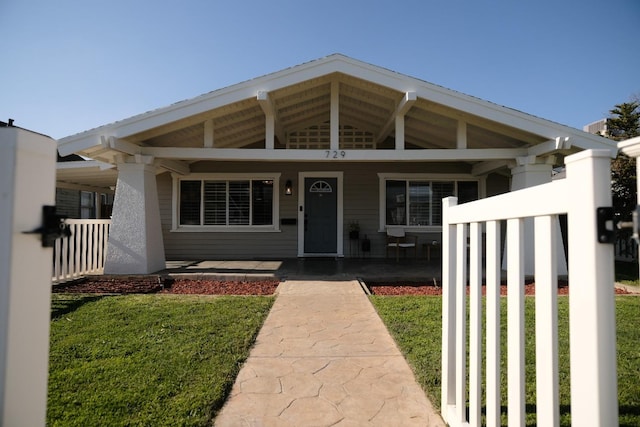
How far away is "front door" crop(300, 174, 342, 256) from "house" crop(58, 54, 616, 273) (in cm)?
3

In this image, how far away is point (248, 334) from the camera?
3754mm

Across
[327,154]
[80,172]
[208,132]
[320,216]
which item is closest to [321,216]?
[320,216]

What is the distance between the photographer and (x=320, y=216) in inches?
404

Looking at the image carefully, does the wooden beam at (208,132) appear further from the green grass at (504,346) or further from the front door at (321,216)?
the green grass at (504,346)

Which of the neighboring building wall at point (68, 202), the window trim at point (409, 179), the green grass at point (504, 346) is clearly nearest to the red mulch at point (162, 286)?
the green grass at point (504, 346)

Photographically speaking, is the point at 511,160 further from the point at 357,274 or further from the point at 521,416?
the point at 521,416

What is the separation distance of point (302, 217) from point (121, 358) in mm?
7298

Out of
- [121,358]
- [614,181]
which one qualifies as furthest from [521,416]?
[614,181]

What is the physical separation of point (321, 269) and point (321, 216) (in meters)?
2.44

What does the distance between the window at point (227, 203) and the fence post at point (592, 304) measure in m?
9.47

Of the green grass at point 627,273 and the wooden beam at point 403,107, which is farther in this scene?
the green grass at point 627,273

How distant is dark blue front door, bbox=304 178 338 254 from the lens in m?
10.3

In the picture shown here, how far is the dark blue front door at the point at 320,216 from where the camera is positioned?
10.3 meters

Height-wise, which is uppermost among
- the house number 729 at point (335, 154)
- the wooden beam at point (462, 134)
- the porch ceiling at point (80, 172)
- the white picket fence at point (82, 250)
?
the wooden beam at point (462, 134)
